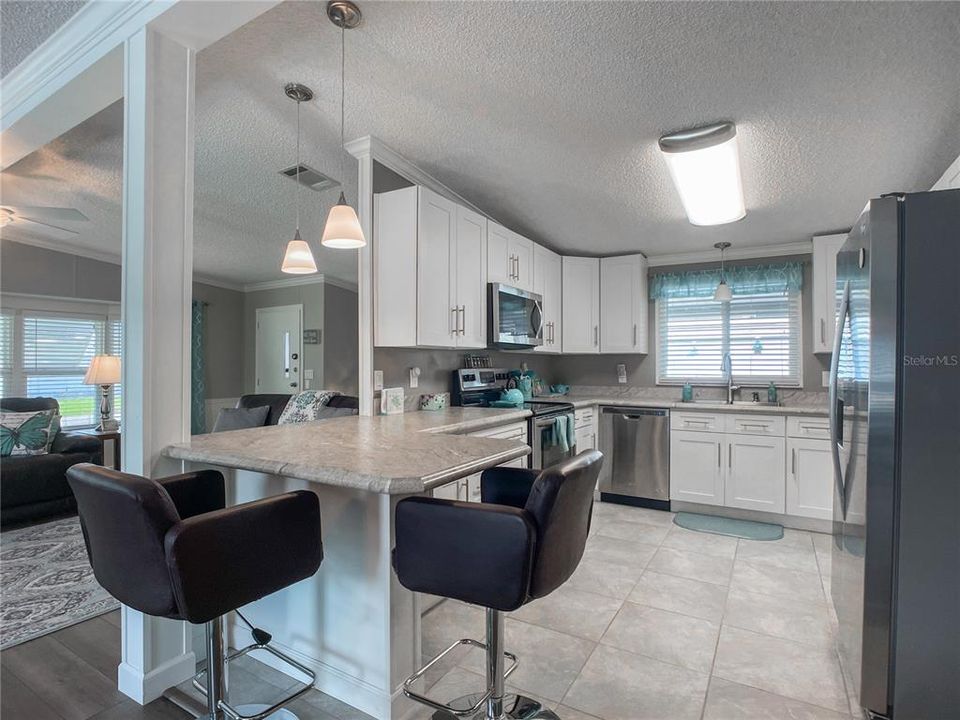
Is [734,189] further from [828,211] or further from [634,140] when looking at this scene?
[828,211]

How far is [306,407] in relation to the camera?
390cm

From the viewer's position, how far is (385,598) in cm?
162

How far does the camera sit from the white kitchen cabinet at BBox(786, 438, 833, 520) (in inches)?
140

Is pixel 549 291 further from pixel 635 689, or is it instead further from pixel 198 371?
pixel 198 371

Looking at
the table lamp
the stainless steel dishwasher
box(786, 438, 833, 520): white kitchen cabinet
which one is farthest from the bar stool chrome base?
the table lamp

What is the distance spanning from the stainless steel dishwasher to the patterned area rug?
3490 millimetres

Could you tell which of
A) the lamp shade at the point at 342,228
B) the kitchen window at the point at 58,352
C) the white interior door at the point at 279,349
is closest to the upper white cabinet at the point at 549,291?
the lamp shade at the point at 342,228

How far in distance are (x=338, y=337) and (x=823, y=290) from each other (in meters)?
4.94

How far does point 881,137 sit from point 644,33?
1.53 meters

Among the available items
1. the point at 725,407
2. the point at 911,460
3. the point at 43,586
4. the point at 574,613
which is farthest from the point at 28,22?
the point at 725,407

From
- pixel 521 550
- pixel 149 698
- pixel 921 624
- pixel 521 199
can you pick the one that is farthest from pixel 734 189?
pixel 149 698

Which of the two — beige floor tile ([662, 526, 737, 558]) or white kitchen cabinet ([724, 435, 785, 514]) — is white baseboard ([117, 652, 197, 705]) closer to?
beige floor tile ([662, 526, 737, 558])

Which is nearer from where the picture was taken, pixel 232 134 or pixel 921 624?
pixel 921 624

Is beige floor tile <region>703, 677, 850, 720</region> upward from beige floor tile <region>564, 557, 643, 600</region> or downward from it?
upward
